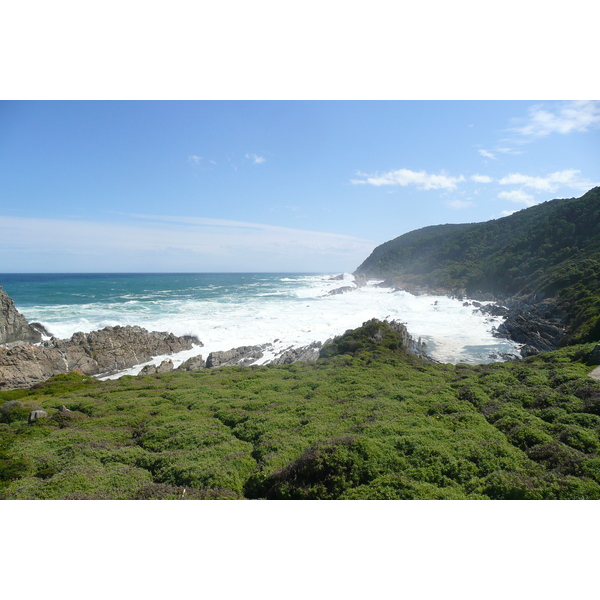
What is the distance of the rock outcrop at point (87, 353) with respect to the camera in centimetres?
1852

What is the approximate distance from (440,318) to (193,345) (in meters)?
29.2

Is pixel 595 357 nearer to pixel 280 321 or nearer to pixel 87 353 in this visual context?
pixel 280 321

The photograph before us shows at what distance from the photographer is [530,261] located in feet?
170

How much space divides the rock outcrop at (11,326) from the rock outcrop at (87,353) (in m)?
3.98

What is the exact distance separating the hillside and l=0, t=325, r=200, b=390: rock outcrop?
5.77m

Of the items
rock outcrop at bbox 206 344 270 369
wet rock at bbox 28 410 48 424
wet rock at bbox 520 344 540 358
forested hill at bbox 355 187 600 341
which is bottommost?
rock outcrop at bbox 206 344 270 369

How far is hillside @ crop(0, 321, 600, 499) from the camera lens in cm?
600

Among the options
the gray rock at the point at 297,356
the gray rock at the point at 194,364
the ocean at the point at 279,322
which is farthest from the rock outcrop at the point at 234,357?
the gray rock at the point at 297,356

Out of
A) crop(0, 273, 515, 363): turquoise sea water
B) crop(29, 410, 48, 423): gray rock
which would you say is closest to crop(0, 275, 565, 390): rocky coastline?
crop(0, 273, 515, 363): turquoise sea water

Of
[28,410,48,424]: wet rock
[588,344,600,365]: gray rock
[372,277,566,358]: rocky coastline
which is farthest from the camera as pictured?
[372,277,566,358]: rocky coastline

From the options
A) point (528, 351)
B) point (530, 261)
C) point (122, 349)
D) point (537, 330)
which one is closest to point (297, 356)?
point (122, 349)

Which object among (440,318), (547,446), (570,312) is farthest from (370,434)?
(440,318)

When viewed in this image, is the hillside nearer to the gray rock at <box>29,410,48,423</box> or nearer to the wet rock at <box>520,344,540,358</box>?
the gray rock at <box>29,410,48,423</box>

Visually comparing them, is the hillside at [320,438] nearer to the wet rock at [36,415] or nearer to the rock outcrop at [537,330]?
the wet rock at [36,415]
